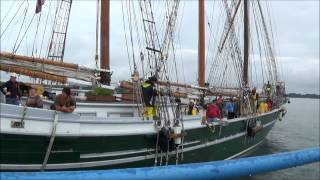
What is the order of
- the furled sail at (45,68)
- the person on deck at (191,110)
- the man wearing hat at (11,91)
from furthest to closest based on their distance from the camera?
the person on deck at (191,110) → the furled sail at (45,68) → the man wearing hat at (11,91)

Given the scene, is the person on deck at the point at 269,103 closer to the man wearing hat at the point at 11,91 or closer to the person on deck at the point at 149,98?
the person on deck at the point at 149,98

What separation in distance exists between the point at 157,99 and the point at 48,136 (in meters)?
4.31

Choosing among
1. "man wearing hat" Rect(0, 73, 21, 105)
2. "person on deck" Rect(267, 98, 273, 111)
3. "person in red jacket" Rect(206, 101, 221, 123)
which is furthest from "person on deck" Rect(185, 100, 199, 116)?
"person on deck" Rect(267, 98, 273, 111)

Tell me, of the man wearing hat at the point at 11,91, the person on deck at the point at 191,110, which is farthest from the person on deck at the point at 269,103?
the man wearing hat at the point at 11,91

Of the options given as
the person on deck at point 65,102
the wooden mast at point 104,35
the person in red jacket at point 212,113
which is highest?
the wooden mast at point 104,35

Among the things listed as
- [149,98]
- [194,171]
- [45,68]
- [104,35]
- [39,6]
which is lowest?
[194,171]

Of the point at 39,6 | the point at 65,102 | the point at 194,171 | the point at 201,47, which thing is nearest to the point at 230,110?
the point at 201,47

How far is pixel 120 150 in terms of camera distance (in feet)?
37.6

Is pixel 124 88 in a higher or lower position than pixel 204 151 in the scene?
higher

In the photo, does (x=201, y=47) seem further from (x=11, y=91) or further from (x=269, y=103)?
(x=11, y=91)

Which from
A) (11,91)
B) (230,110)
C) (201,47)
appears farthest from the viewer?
(201,47)

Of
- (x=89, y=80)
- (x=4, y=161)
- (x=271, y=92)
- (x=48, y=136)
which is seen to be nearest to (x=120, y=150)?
(x=48, y=136)

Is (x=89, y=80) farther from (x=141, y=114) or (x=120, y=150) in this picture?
(x=120, y=150)

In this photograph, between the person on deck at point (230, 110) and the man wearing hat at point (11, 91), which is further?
the person on deck at point (230, 110)
